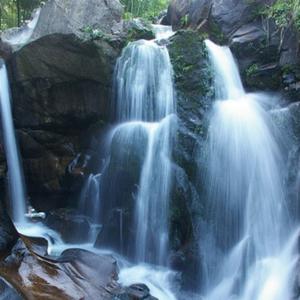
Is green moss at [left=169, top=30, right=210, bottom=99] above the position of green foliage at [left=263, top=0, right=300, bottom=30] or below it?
below

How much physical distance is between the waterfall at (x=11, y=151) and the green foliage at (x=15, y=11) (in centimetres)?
622

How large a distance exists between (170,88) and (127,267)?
13.9 feet

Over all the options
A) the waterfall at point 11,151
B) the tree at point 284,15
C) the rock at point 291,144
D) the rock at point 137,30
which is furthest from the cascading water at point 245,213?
the waterfall at point 11,151

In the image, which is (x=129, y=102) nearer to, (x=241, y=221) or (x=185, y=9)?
(x=241, y=221)

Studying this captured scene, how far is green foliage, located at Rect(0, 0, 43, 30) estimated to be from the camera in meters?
16.2

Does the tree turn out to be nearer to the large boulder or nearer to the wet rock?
the large boulder

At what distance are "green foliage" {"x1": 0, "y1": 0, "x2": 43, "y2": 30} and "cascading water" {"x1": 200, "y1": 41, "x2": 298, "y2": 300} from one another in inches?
374

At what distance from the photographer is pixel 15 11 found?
58.1 ft

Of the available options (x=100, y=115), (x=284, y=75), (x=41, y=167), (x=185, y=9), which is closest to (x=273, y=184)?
(x=284, y=75)

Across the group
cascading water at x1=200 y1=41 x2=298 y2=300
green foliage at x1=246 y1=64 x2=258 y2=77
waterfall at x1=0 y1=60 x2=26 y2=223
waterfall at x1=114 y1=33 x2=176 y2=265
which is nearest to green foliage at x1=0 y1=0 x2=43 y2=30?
waterfall at x1=0 y1=60 x2=26 y2=223

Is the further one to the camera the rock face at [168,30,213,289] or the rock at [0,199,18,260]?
the rock face at [168,30,213,289]

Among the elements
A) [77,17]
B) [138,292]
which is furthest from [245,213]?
[77,17]

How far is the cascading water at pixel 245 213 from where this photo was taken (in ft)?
25.7

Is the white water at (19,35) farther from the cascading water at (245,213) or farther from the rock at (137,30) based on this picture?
the cascading water at (245,213)
